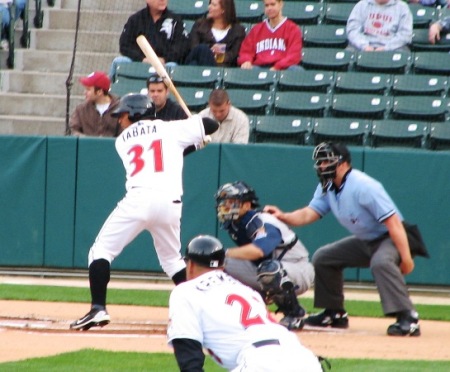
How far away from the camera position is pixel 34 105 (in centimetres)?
1427

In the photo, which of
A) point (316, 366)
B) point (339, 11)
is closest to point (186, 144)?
point (316, 366)

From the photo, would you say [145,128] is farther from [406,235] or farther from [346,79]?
[346,79]

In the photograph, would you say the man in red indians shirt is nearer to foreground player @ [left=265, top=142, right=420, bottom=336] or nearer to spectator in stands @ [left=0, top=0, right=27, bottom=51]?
spectator in stands @ [left=0, top=0, right=27, bottom=51]

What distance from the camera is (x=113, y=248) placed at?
8.29m

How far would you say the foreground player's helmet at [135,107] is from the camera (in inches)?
332

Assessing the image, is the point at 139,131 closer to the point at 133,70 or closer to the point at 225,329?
the point at 225,329

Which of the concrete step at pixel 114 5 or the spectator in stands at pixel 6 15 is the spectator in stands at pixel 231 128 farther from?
the concrete step at pixel 114 5

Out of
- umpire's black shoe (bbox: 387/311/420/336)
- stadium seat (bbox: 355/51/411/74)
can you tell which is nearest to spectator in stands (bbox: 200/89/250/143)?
stadium seat (bbox: 355/51/411/74)

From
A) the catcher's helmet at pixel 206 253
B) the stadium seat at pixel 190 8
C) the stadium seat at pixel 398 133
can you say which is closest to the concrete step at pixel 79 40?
the stadium seat at pixel 190 8

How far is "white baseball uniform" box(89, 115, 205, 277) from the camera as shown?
8227mm

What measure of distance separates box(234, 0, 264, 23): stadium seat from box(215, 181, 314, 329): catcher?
254 inches

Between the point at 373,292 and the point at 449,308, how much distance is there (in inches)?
47.4

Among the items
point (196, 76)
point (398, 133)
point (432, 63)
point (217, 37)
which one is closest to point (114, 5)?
point (217, 37)

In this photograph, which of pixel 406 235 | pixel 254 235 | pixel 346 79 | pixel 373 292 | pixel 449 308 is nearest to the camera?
pixel 254 235
